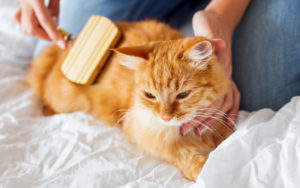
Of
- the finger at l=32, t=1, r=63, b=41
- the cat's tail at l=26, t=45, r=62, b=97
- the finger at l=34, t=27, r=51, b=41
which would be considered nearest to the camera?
the finger at l=32, t=1, r=63, b=41

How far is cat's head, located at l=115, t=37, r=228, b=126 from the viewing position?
1021mm

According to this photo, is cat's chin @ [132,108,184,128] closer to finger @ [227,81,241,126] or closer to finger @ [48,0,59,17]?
finger @ [227,81,241,126]

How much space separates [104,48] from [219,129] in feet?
2.43

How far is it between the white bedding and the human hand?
7cm

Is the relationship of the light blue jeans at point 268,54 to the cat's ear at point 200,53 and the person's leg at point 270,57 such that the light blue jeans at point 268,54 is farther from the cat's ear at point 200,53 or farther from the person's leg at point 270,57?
the cat's ear at point 200,53

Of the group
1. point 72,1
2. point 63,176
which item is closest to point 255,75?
point 63,176

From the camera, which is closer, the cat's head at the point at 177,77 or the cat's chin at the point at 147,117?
the cat's head at the point at 177,77

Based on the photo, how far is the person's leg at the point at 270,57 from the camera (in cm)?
131

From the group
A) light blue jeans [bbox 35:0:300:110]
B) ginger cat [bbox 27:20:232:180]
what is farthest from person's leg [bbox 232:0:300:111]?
ginger cat [bbox 27:20:232:180]

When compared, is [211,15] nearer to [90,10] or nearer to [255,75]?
[255,75]

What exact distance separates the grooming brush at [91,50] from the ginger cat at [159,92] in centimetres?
7

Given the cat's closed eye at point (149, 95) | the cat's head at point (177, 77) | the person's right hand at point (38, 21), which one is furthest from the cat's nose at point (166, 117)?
the person's right hand at point (38, 21)

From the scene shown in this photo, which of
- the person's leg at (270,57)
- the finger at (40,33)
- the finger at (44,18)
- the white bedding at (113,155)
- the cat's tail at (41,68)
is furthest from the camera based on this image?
the cat's tail at (41,68)

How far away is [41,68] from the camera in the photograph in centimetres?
174
